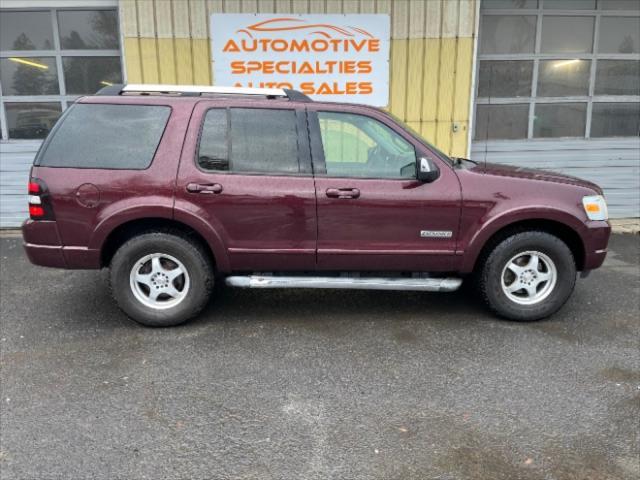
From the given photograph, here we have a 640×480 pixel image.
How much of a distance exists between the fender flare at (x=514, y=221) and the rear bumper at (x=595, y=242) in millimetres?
63

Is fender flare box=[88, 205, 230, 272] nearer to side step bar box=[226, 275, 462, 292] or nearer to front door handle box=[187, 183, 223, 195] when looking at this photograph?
front door handle box=[187, 183, 223, 195]

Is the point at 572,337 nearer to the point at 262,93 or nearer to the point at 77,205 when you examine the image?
the point at 262,93

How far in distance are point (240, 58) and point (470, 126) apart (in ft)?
11.5

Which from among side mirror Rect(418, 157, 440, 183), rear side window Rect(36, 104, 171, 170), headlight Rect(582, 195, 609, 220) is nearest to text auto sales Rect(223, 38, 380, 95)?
rear side window Rect(36, 104, 171, 170)

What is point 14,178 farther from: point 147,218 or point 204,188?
point 204,188

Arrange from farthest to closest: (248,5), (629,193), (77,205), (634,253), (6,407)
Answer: (629,193)
(248,5)
(634,253)
(77,205)
(6,407)

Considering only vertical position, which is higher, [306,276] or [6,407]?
[306,276]

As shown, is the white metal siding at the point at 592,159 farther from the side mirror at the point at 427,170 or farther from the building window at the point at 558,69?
the side mirror at the point at 427,170

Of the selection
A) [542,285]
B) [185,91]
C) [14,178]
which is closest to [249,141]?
[185,91]

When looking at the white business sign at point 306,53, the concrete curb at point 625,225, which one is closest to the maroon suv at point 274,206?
the white business sign at point 306,53

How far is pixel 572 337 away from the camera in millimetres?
4453

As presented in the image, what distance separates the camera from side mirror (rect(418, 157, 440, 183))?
4.35 meters

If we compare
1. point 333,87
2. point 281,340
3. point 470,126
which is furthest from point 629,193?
point 281,340

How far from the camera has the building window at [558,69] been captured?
830cm
